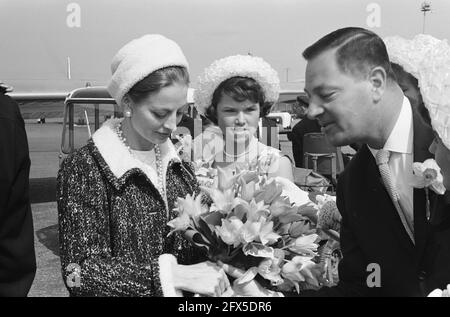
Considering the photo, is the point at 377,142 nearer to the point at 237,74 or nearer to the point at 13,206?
the point at 237,74

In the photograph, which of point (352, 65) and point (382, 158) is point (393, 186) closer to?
point (382, 158)

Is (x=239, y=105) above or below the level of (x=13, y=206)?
above

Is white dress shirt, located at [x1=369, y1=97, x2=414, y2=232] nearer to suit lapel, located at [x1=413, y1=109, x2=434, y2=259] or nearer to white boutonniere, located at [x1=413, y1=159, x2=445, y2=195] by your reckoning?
suit lapel, located at [x1=413, y1=109, x2=434, y2=259]

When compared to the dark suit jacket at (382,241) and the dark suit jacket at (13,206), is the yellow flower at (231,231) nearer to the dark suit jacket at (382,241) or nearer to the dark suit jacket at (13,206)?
the dark suit jacket at (382,241)

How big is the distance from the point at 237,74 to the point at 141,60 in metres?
1.04

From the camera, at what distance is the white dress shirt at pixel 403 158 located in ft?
5.94

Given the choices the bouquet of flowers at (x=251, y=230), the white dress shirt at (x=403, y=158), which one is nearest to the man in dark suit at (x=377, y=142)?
the white dress shirt at (x=403, y=158)

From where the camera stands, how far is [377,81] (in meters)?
1.85

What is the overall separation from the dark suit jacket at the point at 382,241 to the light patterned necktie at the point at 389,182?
0.02m

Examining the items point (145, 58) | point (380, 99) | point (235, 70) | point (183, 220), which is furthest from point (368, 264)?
point (235, 70)

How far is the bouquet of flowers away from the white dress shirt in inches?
14.0

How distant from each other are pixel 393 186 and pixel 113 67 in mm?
1162

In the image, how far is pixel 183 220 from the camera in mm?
1723

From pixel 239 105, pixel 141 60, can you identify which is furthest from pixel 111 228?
pixel 239 105
